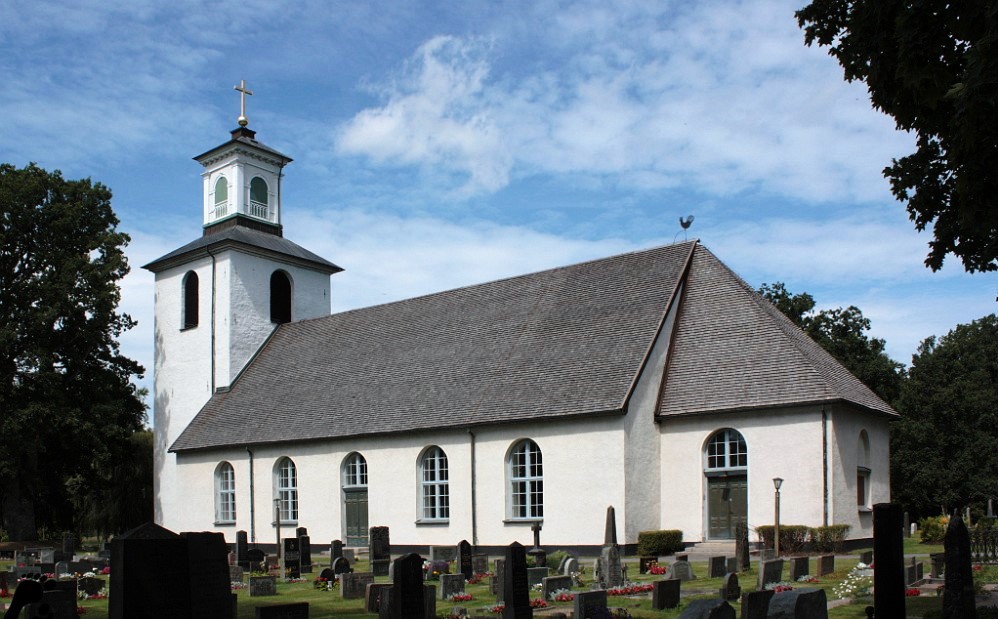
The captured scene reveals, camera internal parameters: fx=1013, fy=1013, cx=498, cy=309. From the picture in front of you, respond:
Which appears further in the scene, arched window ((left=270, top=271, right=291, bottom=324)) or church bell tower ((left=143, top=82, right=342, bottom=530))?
arched window ((left=270, top=271, right=291, bottom=324))

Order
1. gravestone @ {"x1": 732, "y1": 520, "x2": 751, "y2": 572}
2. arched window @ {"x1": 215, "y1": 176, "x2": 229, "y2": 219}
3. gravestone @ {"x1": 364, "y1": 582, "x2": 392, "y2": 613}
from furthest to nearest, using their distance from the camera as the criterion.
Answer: arched window @ {"x1": 215, "y1": 176, "x2": 229, "y2": 219}
gravestone @ {"x1": 732, "y1": 520, "x2": 751, "y2": 572}
gravestone @ {"x1": 364, "y1": 582, "x2": 392, "y2": 613}

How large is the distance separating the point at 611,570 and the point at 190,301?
86.0ft

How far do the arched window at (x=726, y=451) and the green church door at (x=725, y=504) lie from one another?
0.29 m

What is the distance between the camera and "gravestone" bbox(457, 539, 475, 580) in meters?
20.4

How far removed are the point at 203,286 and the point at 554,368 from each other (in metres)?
16.9

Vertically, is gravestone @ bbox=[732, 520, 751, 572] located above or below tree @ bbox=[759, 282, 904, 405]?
below

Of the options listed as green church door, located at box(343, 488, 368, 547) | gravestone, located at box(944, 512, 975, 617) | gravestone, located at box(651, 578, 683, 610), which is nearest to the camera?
gravestone, located at box(944, 512, 975, 617)

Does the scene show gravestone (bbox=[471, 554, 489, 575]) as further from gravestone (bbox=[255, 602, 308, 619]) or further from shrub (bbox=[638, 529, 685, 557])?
gravestone (bbox=[255, 602, 308, 619])

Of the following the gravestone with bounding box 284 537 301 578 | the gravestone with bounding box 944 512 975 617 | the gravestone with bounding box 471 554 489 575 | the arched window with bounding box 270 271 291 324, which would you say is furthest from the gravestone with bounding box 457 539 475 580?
the arched window with bounding box 270 271 291 324

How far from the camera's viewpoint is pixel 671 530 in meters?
25.4

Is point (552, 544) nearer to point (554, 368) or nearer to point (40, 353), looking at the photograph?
point (554, 368)

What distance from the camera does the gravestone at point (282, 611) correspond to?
10.4 m

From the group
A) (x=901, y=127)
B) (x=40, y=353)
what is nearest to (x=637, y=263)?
(x=901, y=127)

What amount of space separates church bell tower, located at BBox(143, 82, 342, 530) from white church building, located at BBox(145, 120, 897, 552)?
96 mm
